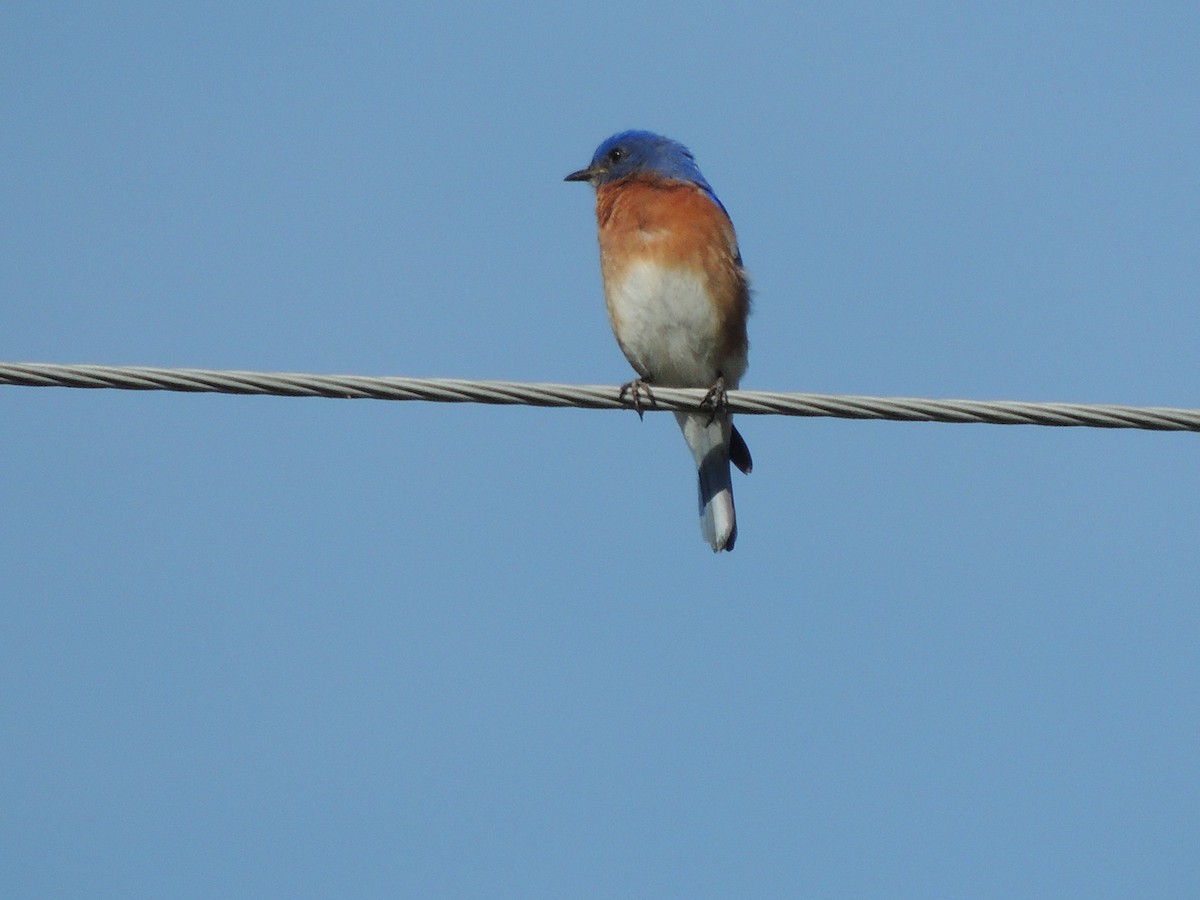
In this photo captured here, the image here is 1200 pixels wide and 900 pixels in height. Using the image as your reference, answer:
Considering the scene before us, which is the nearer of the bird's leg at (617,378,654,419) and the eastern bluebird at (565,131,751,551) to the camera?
the bird's leg at (617,378,654,419)

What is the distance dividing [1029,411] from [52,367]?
2841 millimetres

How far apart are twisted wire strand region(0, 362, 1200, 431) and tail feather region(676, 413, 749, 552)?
2.77 metres

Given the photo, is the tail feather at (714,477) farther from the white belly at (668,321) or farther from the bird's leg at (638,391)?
the bird's leg at (638,391)

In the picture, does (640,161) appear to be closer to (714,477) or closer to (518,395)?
(714,477)

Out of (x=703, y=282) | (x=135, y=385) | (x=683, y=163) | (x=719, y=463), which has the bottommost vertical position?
(x=135, y=385)

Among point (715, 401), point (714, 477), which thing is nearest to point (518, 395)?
point (715, 401)

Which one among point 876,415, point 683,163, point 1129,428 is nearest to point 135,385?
point 876,415

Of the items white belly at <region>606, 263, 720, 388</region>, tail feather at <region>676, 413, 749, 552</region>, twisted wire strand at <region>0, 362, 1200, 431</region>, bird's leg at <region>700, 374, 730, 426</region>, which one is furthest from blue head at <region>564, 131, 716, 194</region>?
twisted wire strand at <region>0, 362, 1200, 431</region>

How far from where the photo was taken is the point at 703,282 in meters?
7.05

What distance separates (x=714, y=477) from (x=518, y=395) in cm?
314

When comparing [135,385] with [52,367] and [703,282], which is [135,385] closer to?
[52,367]

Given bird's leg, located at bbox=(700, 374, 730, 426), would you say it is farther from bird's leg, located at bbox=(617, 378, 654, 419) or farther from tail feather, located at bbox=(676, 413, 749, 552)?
tail feather, located at bbox=(676, 413, 749, 552)

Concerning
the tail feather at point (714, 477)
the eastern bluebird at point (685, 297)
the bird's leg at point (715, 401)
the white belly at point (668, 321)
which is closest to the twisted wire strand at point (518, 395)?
the bird's leg at point (715, 401)

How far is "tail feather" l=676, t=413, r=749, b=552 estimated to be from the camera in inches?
290
